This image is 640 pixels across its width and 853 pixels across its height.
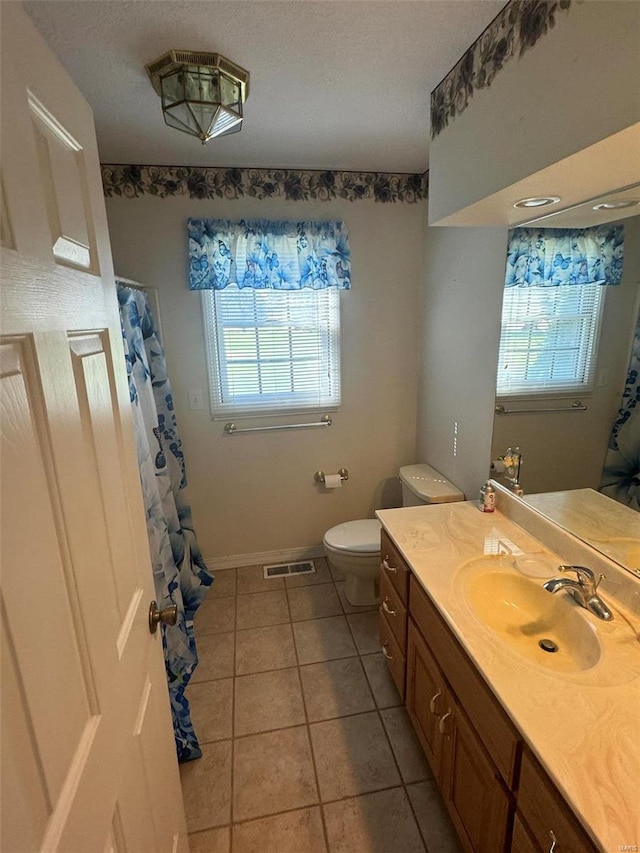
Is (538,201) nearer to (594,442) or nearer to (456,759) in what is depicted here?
(594,442)

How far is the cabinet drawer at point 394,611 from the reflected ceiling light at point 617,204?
1468 millimetres

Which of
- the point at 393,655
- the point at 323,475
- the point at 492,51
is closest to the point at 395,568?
the point at 393,655

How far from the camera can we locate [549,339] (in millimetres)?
1514

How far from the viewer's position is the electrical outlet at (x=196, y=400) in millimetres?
2521

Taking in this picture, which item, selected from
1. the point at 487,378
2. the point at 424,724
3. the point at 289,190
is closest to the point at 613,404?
the point at 487,378

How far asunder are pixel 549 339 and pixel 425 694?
1.33 meters

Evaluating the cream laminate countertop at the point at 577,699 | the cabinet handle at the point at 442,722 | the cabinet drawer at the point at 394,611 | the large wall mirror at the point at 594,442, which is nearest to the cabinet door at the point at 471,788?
the cabinet handle at the point at 442,722

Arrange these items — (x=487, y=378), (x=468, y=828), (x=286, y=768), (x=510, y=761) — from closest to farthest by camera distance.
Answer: (x=510, y=761)
(x=468, y=828)
(x=286, y=768)
(x=487, y=378)

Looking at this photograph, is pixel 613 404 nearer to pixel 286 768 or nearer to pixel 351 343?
pixel 351 343

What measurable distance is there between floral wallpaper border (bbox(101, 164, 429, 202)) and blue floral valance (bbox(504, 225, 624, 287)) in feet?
3.52

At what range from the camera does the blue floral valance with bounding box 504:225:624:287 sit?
1.28 metres

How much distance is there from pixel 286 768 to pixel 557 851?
1.13 meters

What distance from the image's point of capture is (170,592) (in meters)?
1.71

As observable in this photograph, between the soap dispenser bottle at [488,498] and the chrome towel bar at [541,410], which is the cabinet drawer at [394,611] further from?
the chrome towel bar at [541,410]
